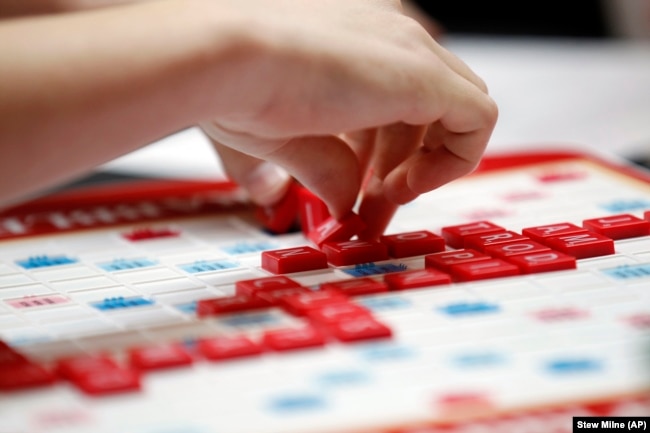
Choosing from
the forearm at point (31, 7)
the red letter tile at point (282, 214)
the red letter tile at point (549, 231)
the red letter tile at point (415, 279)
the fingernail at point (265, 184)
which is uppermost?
the forearm at point (31, 7)

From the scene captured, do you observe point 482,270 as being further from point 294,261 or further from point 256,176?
point 256,176

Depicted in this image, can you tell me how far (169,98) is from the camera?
1.60ft

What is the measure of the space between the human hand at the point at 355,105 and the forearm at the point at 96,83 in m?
0.03

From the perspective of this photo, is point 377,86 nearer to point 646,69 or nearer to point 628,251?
point 628,251

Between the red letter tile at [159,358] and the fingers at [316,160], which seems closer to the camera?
the red letter tile at [159,358]

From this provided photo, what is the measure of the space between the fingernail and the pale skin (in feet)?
0.36

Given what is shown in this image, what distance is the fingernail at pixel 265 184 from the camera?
2.36 ft

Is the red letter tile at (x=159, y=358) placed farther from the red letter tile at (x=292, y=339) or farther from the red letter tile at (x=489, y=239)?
the red letter tile at (x=489, y=239)

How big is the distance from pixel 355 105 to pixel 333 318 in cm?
11

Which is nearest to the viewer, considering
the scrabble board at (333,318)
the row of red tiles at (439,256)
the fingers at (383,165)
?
the scrabble board at (333,318)

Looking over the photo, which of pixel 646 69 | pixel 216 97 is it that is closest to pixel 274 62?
pixel 216 97

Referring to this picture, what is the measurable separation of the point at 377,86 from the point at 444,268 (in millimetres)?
111

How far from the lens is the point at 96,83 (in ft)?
1.55

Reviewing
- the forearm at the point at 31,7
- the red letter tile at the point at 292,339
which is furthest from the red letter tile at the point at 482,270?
the forearm at the point at 31,7
